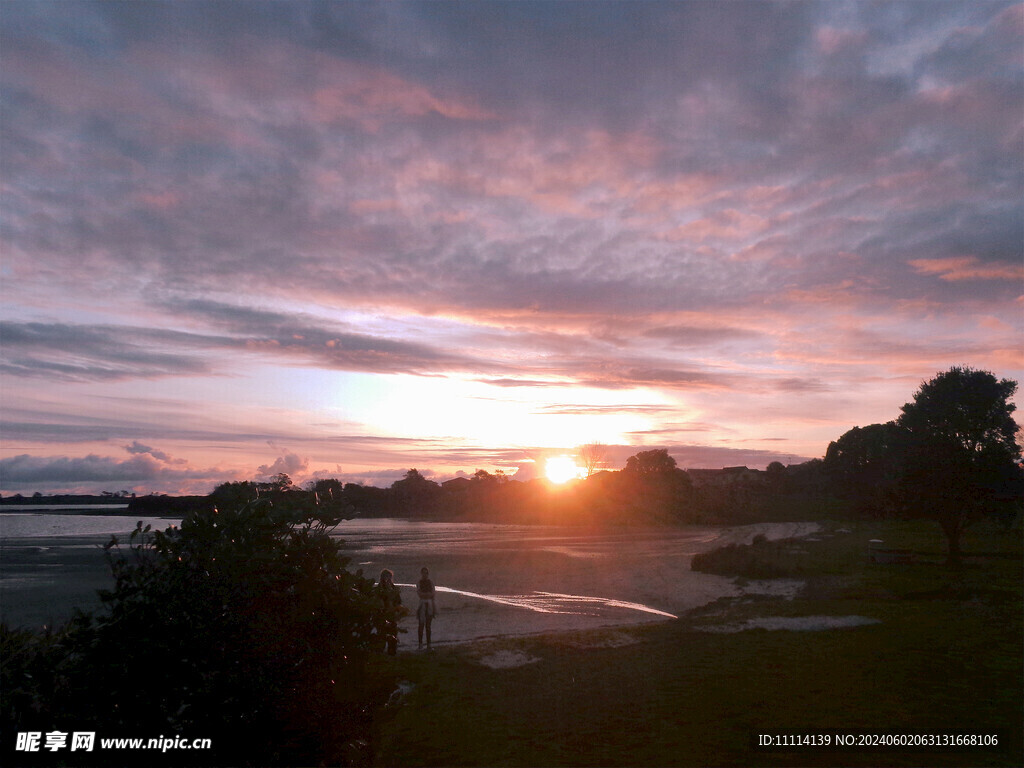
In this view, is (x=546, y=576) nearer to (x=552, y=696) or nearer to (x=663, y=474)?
(x=552, y=696)

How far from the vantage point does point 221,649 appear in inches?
201

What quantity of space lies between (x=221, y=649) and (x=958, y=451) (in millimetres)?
34509

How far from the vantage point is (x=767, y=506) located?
103875mm

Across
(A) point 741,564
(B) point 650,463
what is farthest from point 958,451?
(B) point 650,463

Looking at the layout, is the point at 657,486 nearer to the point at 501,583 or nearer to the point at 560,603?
the point at 501,583

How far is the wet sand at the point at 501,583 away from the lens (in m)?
19.7

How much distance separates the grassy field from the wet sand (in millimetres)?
2790

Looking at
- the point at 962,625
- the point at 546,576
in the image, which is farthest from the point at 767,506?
the point at 962,625

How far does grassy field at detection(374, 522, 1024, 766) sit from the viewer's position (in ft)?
27.9

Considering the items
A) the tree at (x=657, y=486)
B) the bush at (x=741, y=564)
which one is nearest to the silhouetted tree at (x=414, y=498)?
the tree at (x=657, y=486)

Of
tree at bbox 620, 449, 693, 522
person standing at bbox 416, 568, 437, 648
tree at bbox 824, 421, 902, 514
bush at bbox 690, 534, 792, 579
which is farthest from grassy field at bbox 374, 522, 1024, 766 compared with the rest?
tree at bbox 620, 449, 693, 522

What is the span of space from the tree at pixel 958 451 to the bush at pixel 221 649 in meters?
32.1

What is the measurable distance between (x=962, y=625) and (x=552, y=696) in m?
12.1

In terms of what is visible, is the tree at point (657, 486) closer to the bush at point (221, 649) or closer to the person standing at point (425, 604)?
the person standing at point (425, 604)
